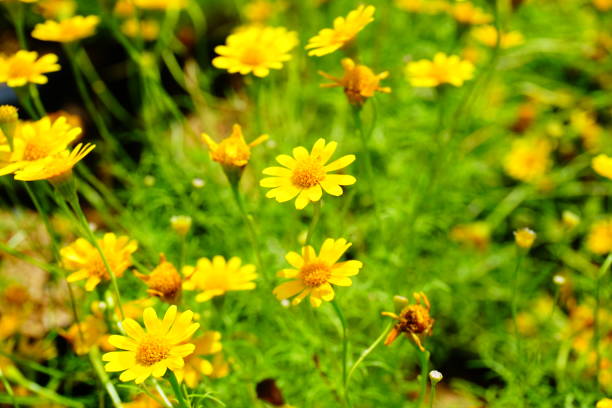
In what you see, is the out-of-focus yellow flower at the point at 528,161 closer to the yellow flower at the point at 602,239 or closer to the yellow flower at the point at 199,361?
the yellow flower at the point at 602,239

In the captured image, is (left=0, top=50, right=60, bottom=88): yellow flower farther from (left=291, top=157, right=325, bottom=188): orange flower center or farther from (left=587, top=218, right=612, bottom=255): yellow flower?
(left=587, top=218, right=612, bottom=255): yellow flower

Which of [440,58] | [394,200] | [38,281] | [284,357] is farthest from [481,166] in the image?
[38,281]

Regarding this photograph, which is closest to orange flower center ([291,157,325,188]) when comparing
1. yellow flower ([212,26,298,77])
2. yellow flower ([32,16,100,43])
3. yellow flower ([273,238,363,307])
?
yellow flower ([273,238,363,307])

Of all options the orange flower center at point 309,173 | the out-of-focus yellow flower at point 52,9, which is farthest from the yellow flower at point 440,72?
the out-of-focus yellow flower at point 52,9

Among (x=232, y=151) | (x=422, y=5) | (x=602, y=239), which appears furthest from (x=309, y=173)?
(x=422, y=5)

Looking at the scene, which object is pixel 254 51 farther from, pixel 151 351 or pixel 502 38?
pixel 502 38

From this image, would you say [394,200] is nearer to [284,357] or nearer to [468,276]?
[468,276]
